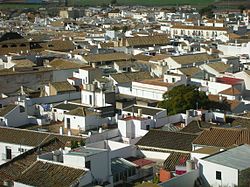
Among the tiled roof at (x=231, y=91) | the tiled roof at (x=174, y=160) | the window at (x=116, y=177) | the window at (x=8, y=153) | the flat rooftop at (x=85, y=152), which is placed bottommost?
the window at (x=8, y=153)

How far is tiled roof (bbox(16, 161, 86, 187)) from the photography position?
44.8ft

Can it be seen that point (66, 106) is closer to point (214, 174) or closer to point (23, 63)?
point (23, 63)

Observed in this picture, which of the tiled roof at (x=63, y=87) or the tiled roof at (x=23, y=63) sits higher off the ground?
the tiled roof at (x=23, y=63)

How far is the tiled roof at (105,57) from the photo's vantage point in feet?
118

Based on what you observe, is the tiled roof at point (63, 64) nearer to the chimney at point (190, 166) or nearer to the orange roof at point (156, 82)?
the orange roof at point (156, 82)

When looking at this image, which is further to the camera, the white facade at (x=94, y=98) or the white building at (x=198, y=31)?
the white building at (x=198, y=31)

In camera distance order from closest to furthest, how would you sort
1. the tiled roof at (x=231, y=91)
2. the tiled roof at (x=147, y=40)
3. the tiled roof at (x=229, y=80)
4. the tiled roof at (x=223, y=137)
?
the tiled roof at (x=223, y=137), the tiled roof at (x=231, y=91), the tiled roof at (x=229, y=80), the tiled roof at (x=147, y=40)

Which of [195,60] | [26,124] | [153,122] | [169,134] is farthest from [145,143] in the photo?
[195,60]

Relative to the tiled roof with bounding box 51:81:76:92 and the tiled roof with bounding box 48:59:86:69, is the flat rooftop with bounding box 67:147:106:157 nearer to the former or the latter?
the tiled roof with bounding box 51:81:76:92

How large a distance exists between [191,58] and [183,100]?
39.9ft

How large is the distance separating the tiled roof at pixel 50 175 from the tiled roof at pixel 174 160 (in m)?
3.01

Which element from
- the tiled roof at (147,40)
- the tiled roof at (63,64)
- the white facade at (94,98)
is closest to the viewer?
the white facade at (94,98)

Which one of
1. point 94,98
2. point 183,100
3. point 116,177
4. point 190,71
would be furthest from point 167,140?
point 190,71

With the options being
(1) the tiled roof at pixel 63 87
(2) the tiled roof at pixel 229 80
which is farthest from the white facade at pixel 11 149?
(2) the tiled roof at pixel 229 80
